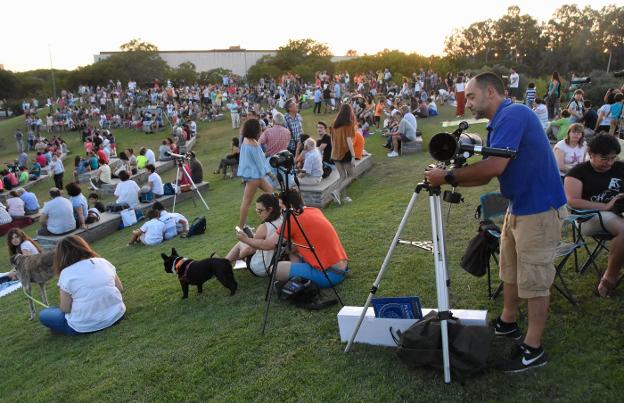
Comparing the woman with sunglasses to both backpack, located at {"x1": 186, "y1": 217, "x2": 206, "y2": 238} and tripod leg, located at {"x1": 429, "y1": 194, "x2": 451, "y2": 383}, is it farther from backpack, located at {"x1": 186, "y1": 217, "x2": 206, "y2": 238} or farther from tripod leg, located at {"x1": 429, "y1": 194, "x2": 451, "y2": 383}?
backpack, located at {"x1": 186, "y1": 217, "x2": 206, "y2": 238}

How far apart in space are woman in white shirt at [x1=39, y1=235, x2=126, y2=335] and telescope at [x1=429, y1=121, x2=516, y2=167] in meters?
3.97

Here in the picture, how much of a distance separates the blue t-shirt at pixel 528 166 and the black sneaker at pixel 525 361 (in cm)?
95

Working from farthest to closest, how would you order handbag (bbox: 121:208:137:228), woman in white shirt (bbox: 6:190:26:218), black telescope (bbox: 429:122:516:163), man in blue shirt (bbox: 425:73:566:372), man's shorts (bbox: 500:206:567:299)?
1. woman in white shirt (bbox: 6:190:26:218)
2. handbag (bbox: 121:208:137:228)
3. man's shorts (bbox: 500:206:567:299)
4. man in blue shirt (bbox: 425:73:566:372)
5. black telescope (bbox: 429:122:516:163)

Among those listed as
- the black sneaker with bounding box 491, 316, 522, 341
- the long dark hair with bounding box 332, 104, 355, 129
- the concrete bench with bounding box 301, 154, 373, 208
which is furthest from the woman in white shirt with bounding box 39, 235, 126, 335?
the long dark hair with bounding box 332, 104, 355, 129

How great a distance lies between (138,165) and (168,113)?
14905 millimetres

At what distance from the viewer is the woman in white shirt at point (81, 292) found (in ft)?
16.8

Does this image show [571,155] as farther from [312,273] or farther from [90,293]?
[90,293]

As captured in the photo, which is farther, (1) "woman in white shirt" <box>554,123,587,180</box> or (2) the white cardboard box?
(1) "woman in white shirt" <box>554,123,587,180</box>

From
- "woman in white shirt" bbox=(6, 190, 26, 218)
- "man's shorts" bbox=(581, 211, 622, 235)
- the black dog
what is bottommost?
"woman in white shirt" bbox=(6, 190, 26, 218)

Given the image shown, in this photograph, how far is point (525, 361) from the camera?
10.5 ft

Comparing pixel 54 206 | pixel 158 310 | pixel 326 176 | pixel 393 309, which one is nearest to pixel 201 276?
pixel 158 310

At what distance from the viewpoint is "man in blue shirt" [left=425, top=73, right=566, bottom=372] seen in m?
2.88

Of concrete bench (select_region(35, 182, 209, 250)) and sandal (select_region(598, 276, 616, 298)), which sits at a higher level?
sandal (select_region(598, 276, 616, 298))

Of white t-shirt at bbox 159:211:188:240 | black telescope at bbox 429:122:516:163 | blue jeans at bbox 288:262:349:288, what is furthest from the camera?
white t-shirt at bbox 159:211:188:240
